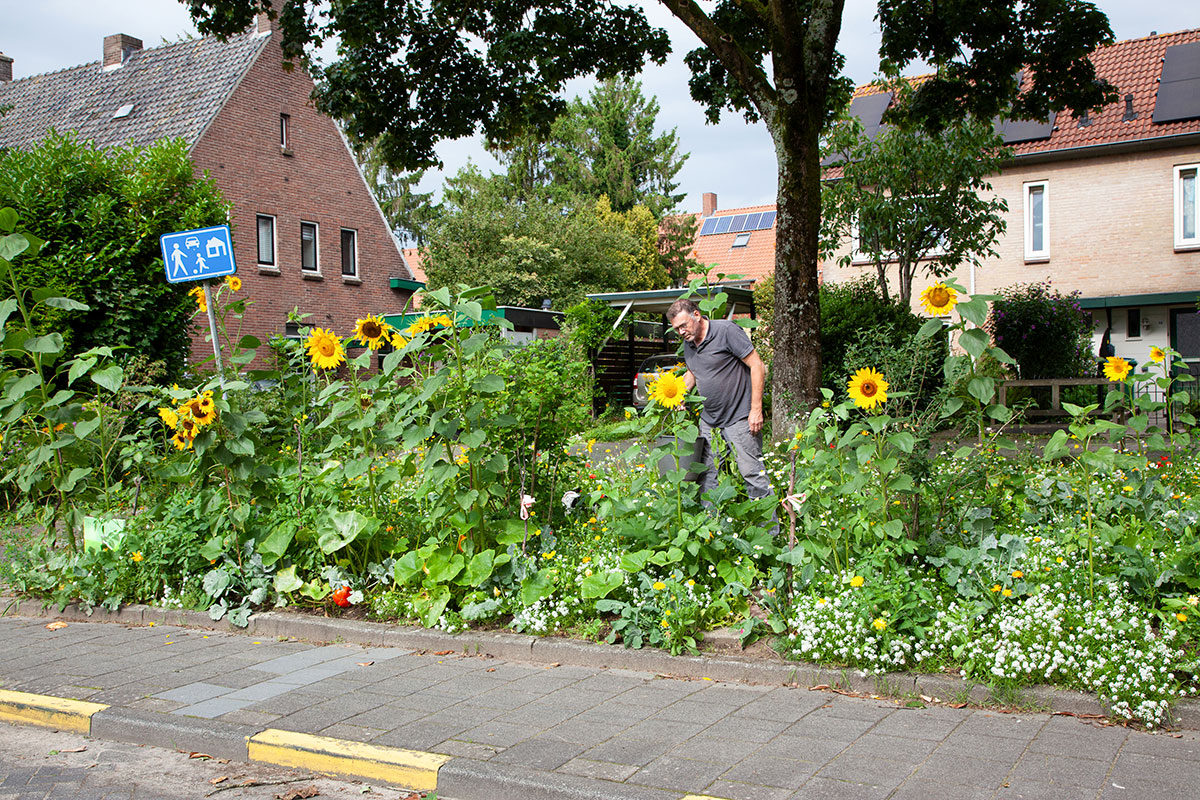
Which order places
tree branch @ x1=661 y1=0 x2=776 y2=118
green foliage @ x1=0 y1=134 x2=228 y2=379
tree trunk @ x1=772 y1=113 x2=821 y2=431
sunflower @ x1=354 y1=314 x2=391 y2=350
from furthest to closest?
green foliage @ x1=0 y1=134 x2=228 y2=379, tree branch @ x1=661 y1=0 x2=776 y2=118, tree trunk @ x1=772 y1=113 x2=821 y2=431, sunflower @ x1=354 y1=314 x2=391 y2=350

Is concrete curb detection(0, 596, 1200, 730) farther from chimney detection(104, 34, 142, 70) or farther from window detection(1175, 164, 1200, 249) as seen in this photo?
chimney detection(104, 34, 142, 70)

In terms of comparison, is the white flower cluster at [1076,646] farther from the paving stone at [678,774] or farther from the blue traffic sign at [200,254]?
the blue traffic sign at [200,254]

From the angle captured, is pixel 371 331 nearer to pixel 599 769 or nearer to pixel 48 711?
pixel 48 711

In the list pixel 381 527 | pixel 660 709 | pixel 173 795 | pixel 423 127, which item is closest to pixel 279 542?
pixel 381 527

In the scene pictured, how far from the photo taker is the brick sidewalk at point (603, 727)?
12.2 ft

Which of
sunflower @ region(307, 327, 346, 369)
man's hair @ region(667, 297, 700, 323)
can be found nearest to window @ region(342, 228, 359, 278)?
sunflower @ region(307, 327, 346, 369)

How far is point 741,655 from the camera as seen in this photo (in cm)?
527

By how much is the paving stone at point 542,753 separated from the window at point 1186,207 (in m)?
24.2

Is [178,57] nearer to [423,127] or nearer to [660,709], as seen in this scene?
[423,127]

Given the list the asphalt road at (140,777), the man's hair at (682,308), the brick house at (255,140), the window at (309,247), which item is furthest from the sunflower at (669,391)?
the window at (309,247)

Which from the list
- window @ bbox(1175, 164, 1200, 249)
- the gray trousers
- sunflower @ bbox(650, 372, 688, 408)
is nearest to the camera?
sunflower @ bbox(650, 372, 688, 408)

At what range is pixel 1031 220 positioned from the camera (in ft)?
82.2

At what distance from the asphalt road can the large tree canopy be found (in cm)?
618

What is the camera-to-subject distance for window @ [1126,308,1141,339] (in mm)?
24047
